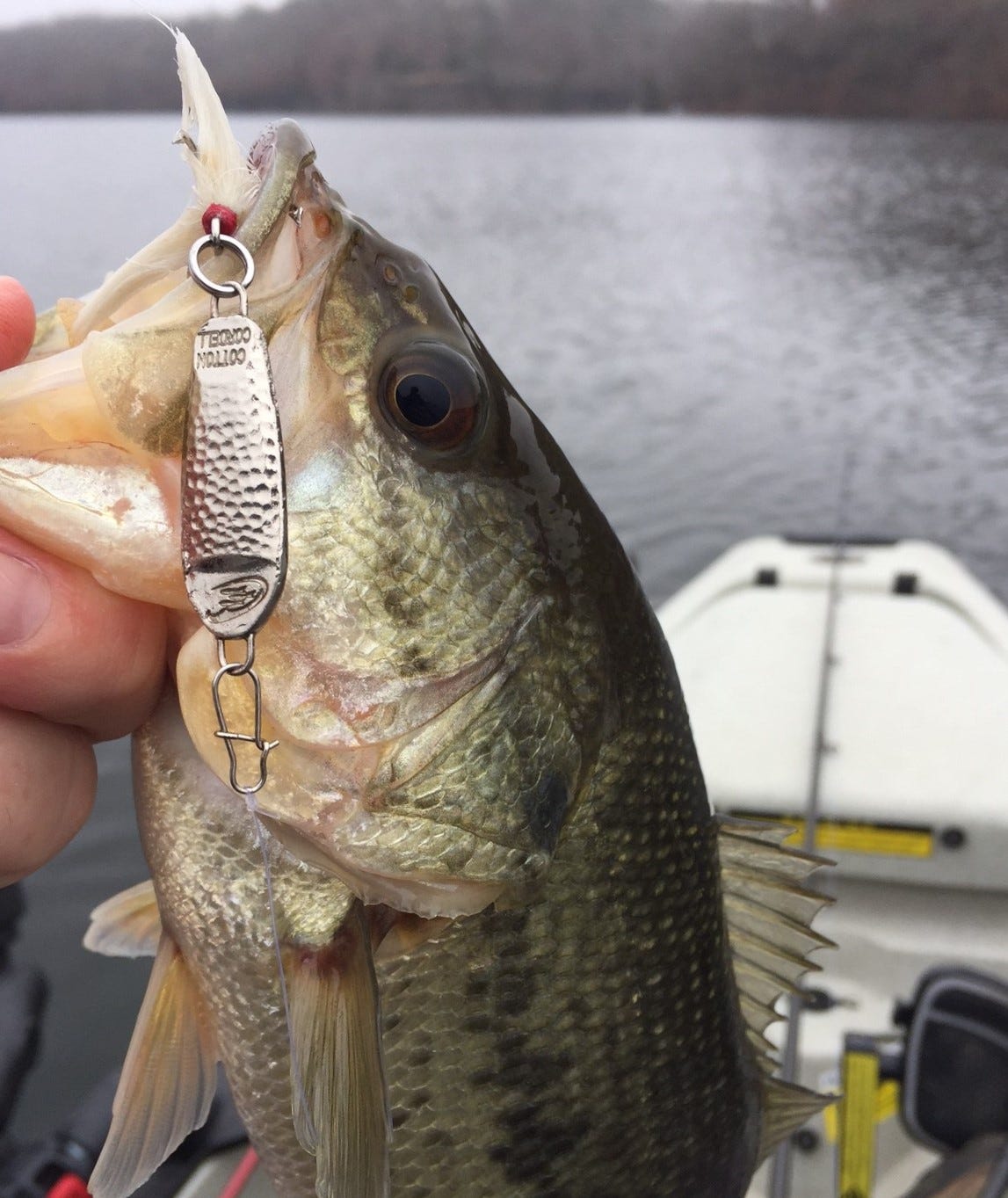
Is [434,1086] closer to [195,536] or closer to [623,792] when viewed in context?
[623,792]

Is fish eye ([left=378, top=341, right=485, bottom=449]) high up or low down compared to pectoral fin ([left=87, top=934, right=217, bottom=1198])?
up

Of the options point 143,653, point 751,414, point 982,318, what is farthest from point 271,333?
point 982,318

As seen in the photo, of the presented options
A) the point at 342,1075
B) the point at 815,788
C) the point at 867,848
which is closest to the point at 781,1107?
the point at 342,1075

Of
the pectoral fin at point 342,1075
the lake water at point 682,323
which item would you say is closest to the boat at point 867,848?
the pectoral fin at point 342,1075

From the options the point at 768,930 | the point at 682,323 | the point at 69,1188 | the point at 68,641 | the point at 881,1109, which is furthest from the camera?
the point at 682,323

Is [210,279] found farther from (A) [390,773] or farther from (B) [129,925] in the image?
(B) [129,925]

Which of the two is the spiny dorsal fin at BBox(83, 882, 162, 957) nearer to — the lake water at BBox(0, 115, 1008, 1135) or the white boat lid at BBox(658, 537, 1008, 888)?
the lake water at BBox(0, 115, 1008, 1135)

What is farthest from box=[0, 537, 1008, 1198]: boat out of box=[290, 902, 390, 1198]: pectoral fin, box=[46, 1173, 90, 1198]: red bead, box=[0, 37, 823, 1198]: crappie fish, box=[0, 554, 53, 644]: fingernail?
box=[0, 554, 53, 644]: fingernail

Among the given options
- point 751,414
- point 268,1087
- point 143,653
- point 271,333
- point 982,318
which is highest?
point 982,318
